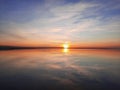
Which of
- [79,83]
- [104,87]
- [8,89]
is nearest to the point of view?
[8,89]

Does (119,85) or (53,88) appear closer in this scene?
(53,88)

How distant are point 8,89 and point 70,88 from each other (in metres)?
4.68

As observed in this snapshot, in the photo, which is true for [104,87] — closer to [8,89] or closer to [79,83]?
[79,83]

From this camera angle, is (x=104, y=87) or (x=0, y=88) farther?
(x=104, y=87)

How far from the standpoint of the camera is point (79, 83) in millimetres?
12906

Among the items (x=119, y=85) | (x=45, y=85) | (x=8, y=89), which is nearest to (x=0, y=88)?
(x=8, y=89)

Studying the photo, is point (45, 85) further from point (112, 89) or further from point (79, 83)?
point (112, 89)

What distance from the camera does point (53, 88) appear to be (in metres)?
11.4

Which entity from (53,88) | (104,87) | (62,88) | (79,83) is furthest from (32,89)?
(104,87)

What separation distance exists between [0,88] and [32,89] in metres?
2.39

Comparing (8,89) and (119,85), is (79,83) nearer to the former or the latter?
(119,85)

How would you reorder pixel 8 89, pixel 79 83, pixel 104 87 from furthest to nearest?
pixel 79 83
pixel 104 87
pixel 8 89

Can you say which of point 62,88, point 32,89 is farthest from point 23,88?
point 62,88

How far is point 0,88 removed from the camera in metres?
11.0
